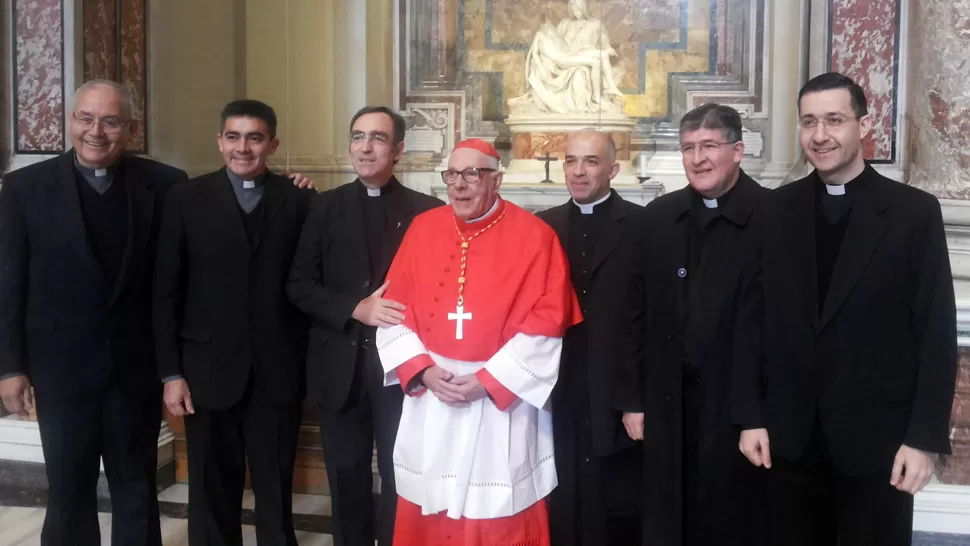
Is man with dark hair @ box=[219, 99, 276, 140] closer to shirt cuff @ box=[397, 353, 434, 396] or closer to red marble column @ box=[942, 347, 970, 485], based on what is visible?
shirt cuff @ box=[397, 353, 434, 396]

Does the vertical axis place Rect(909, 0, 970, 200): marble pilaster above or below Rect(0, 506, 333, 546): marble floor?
above

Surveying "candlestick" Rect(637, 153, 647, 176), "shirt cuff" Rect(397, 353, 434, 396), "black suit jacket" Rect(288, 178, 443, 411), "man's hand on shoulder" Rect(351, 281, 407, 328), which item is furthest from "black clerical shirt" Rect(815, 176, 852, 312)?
"candlestick" Rect(637, 153, 647, 176)

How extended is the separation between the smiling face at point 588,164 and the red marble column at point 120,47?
2.83 metres

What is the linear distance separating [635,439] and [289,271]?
1.42 m

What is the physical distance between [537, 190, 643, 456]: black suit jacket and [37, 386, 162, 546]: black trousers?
5.08 ft

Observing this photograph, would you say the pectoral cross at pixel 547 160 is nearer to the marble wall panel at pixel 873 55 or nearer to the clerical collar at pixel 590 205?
the marble wall panel at pixel 873 55

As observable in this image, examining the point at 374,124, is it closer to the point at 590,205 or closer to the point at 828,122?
the point at 590,205

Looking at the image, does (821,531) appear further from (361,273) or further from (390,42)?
(390,42)

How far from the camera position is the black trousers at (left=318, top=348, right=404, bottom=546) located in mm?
3238

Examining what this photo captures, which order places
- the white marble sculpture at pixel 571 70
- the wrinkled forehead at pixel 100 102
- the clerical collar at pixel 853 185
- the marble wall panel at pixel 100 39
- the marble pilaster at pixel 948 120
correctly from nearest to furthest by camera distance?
the clerical collar at pixel 853 185 < the wrinkled forehead at pixel 100 102 < the marble pilaster at pixel 948 120 < the marble wall panel at pixel 100 39 < the white marble sculpture at pixel 571 70

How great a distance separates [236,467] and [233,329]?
558 millimetres

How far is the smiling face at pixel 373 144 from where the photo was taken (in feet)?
10.6

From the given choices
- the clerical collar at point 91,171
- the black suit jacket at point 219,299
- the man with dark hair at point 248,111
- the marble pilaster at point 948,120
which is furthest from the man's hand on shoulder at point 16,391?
the marble pilaster at point 948,120

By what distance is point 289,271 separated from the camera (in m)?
3.31
